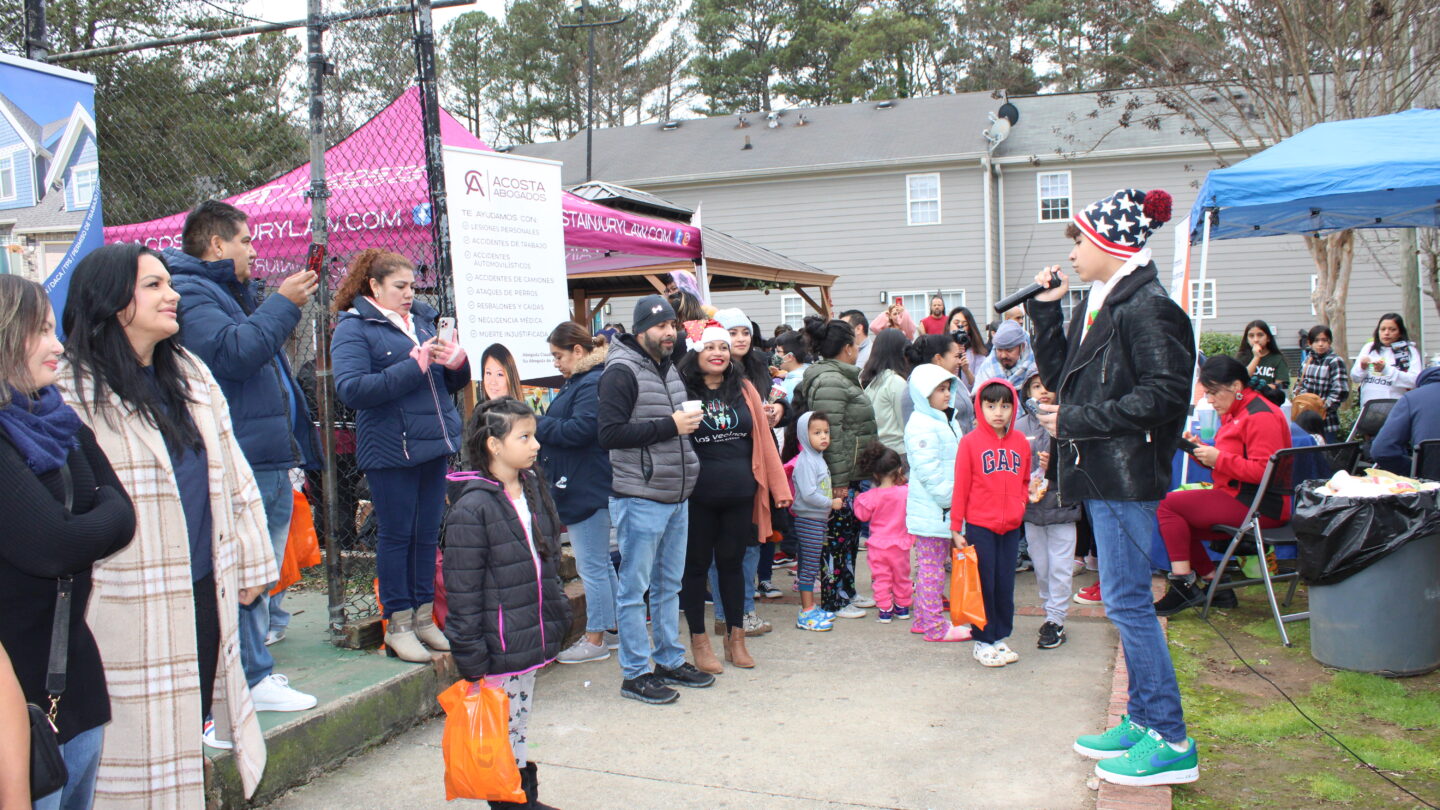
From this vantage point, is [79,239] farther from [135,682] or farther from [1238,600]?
[1238,600]

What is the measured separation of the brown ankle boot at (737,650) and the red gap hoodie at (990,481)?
126 cm

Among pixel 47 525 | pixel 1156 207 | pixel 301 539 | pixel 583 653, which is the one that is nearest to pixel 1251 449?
pixel 1156 207

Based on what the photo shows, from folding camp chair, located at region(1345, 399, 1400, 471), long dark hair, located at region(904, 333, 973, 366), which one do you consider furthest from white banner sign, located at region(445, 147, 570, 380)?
folding camp chair, located at region(1345, 399, 1400, 471)

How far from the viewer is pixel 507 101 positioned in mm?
36875

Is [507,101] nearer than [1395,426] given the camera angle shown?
No

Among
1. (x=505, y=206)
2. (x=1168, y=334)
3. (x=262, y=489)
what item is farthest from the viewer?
(x=505, y=206)

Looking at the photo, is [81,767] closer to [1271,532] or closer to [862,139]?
[1271,532]

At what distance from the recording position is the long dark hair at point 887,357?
22.4ft

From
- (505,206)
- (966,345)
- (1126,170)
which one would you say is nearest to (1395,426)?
(966,345)

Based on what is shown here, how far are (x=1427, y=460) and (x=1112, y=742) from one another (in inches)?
127

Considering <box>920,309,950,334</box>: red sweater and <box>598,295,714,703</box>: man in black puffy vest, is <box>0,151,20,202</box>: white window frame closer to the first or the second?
<box>598,295,714,703</box>: man in black puffy vest

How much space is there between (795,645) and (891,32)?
1350 inches

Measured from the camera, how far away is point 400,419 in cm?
431

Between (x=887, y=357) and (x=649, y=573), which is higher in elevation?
(x=887, y=357)
